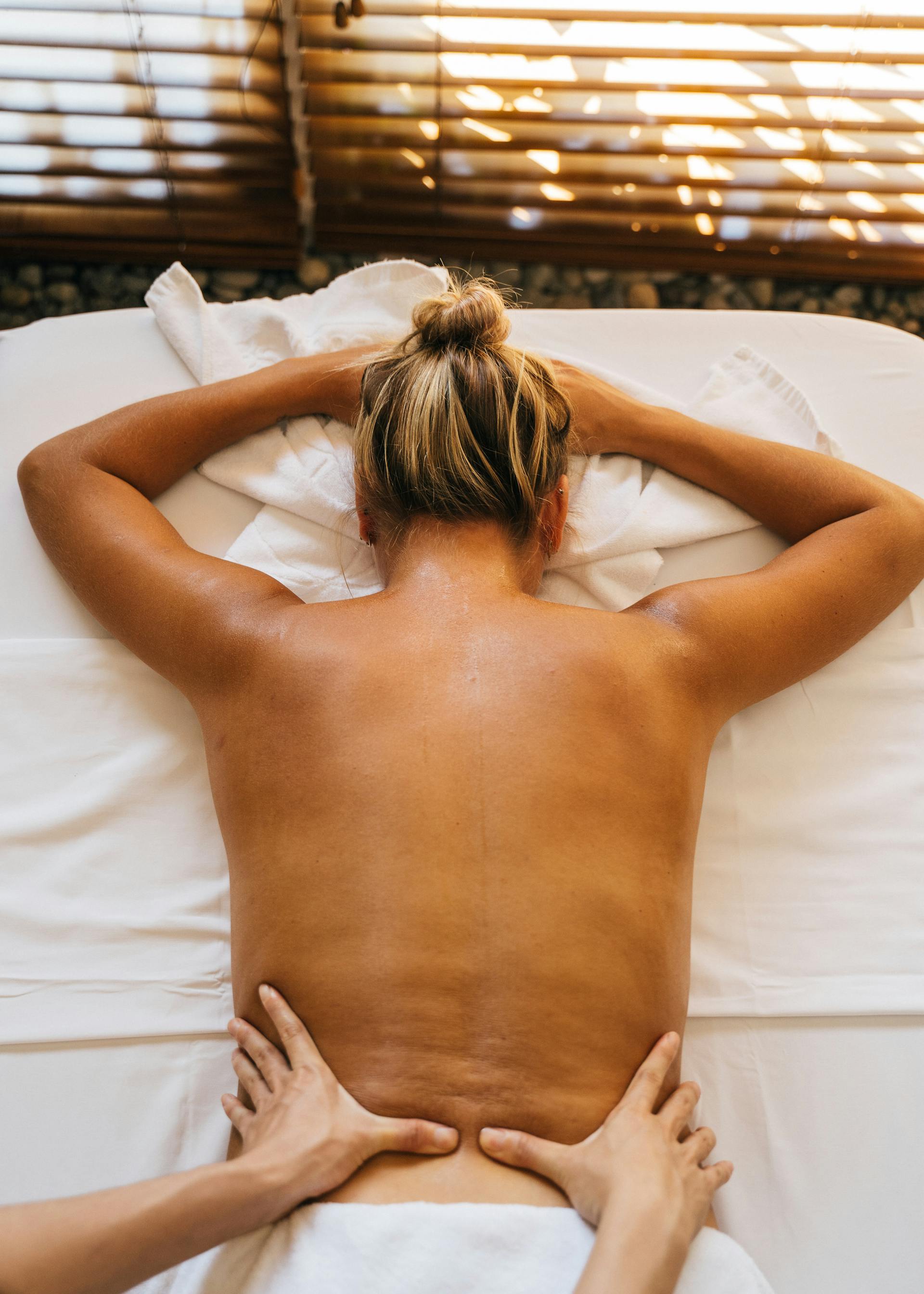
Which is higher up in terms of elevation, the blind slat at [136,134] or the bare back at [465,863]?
the blind slat at [136,134]

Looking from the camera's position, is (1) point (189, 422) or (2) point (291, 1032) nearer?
(2) point (291, 1032)

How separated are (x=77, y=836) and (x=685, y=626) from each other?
74cm

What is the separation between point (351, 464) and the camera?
1.31 metres

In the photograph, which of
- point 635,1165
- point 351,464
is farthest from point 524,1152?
point 351,464

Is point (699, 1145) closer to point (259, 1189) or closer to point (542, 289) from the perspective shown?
point (259, 1189)

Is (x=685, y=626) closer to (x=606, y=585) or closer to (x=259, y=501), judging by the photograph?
(x=606, y=585)

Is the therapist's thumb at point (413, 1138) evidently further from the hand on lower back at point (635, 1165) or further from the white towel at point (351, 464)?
the white towel at point (351, 464)

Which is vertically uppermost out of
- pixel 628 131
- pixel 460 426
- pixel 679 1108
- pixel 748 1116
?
pixel 628 131

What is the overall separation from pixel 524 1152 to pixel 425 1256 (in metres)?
0.12

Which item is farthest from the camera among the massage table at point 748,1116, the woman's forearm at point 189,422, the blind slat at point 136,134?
the blind slat at point 136,134

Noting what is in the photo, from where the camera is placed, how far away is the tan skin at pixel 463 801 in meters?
0.90

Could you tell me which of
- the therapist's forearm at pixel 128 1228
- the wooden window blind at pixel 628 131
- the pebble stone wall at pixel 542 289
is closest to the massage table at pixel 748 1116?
the therapist's forearm at pixel 128 1228

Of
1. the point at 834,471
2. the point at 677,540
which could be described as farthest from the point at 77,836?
the point at 834,471

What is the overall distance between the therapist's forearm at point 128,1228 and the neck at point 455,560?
22.7 inches
